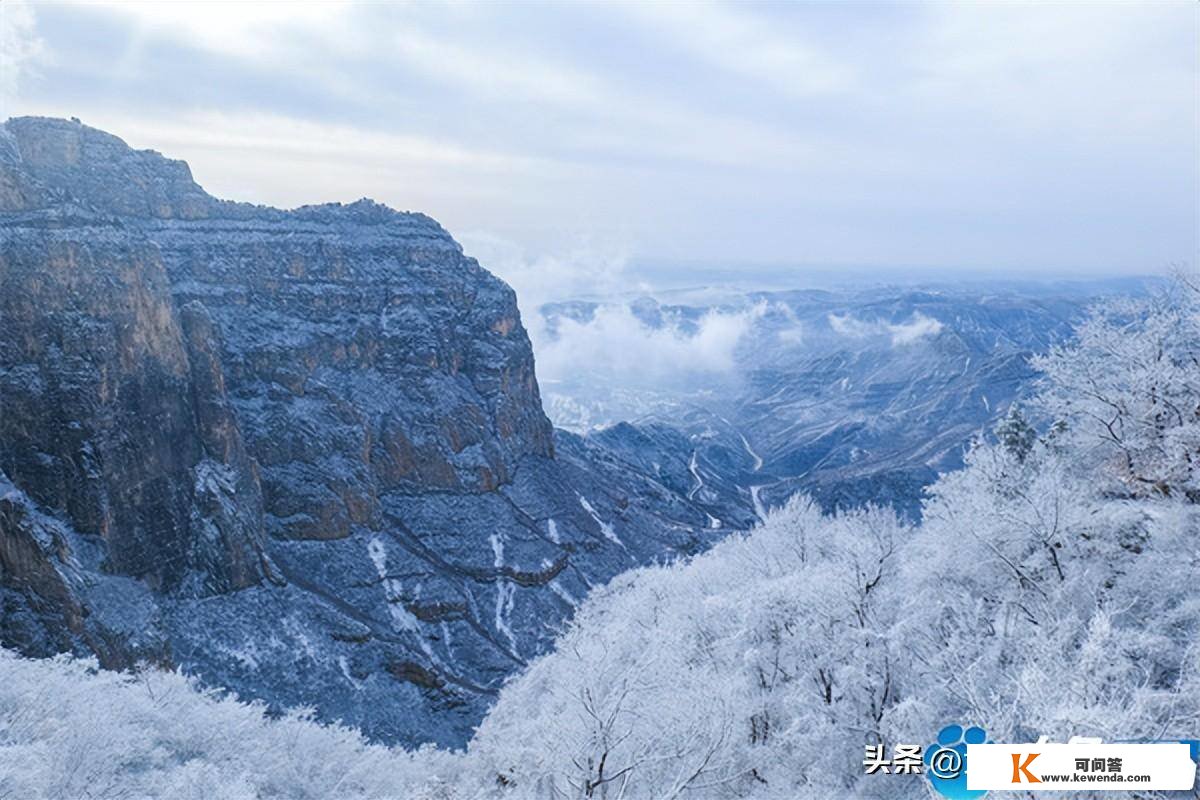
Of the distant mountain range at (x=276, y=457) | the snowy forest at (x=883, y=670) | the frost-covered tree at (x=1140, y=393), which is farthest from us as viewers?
the distant mountain range at (x=276, y=457)

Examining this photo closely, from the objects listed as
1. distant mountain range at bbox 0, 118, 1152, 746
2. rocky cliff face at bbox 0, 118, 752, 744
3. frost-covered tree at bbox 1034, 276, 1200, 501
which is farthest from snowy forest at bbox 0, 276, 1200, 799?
rocky cliff face at bbox 0, 118, 752, 744

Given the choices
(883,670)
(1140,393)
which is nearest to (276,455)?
(883,670)

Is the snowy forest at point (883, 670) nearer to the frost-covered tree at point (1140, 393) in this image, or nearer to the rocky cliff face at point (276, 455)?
the frost-covered tree at point (1140, 393)

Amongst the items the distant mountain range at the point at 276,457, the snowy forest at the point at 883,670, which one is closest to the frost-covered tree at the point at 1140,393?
the snowy forest at the point at 883,670

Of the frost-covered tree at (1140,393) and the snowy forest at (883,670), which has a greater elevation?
the frost-covered tree at (1140,393)

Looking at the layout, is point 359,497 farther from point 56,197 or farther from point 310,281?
point 56,197

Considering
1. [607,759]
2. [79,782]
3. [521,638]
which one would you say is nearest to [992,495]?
[607,759]

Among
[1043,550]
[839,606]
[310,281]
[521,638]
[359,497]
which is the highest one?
[310,281]

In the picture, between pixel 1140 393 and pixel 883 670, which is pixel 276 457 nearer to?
pixel 883 670
